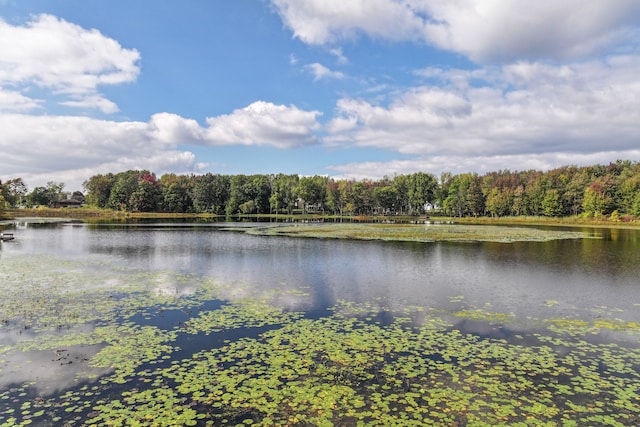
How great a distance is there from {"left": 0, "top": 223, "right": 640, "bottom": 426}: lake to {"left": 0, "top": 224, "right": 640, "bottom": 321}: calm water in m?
0.20

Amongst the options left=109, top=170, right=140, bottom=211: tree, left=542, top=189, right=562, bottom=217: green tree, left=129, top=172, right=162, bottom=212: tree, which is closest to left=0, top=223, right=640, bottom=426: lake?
left=542, top=189, right=562, bottom=217: green tree

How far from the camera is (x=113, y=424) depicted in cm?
710

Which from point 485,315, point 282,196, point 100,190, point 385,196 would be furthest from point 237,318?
point 100,190

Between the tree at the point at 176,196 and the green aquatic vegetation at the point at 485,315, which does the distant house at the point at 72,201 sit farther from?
the green aquatic vegetation at the point at 485,315

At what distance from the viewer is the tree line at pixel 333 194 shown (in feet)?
384

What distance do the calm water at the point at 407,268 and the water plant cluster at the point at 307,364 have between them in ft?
6.20

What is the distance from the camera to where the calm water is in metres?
17.4

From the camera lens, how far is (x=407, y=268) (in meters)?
24.7

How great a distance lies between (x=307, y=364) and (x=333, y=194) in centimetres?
13779

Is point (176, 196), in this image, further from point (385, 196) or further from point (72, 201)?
point (385, 196)

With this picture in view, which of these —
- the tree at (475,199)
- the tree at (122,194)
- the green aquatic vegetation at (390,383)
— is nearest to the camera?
the green aquatic vegetation at (390,383)

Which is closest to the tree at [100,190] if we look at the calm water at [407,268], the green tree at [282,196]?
the green tree at [282,196]

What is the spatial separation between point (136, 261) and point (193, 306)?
13557mm

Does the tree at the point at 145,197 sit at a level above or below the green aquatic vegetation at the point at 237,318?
above
